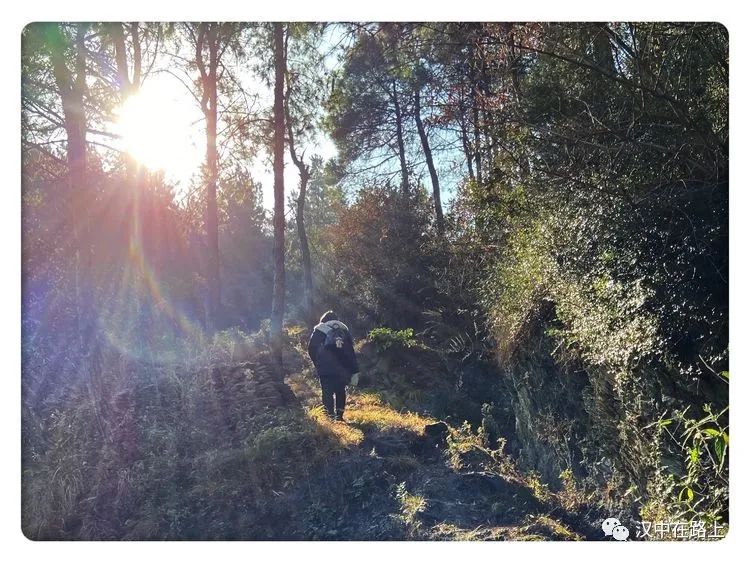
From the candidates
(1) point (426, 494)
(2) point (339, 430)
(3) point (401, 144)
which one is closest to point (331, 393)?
(2) point (339, 430)

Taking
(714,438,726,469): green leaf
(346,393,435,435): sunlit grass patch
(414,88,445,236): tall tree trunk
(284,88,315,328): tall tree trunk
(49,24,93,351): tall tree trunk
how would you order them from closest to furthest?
(714,438,726,469): green leaf, (49,24,93,351): tall tree trunk, (346,393,435,435): sunlit grass patch, (414,88,445,236): tall tree trunk, (284,88,315,328): tall tree trunk

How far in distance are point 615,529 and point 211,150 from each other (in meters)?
6.48

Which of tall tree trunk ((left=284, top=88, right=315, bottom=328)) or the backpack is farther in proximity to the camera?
tall tree trunk ((left=284, top=88, right=315, bottom=328))

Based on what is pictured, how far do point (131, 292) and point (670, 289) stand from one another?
8622 millimetres

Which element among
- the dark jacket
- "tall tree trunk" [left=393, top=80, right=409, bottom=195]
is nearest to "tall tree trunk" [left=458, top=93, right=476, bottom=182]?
"tall tree trunk" [left=393, top=80, right=409, bottom=195]

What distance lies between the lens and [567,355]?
5051 mm

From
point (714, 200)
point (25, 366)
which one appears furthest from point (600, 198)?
point (25, 366)

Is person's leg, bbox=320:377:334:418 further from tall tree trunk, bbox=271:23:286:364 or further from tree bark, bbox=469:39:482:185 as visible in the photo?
tree bark, bbox=469:39:482:185

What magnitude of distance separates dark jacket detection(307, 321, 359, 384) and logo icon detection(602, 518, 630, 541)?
363 centimetres

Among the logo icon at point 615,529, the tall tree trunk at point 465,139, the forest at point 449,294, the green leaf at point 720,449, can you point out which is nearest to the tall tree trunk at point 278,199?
the forest at point 449,294

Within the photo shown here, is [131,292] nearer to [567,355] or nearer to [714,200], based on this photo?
[567,355]

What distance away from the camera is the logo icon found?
384 cm

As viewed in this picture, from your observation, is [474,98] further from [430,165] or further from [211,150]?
[211,150]

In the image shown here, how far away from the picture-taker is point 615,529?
12.7ft
